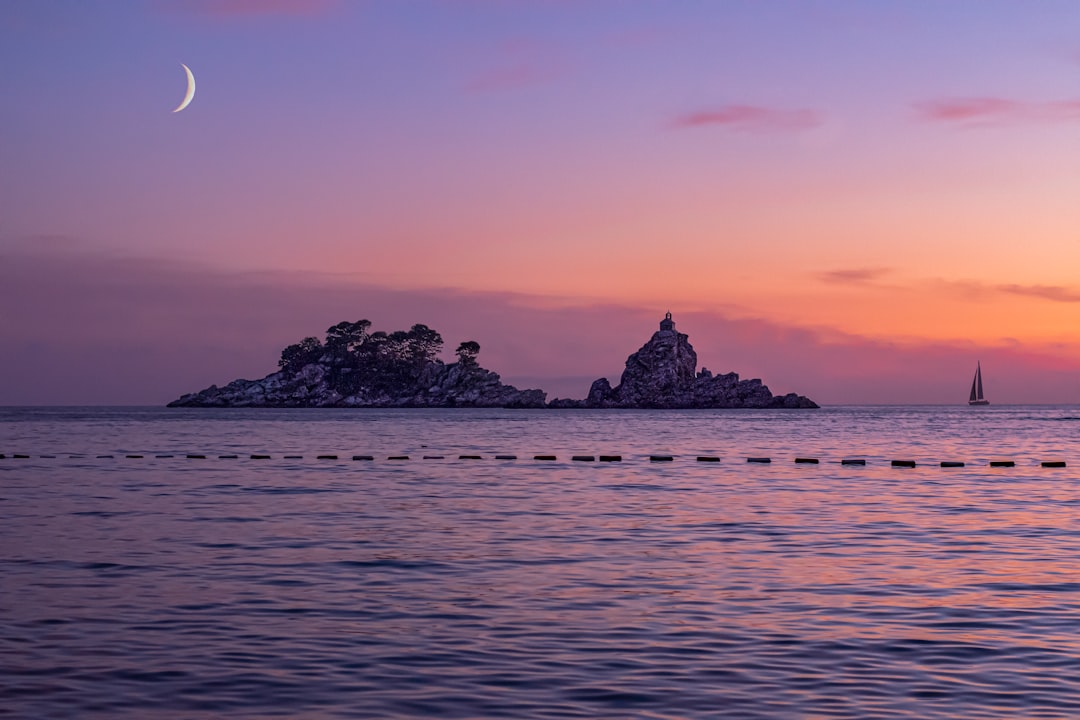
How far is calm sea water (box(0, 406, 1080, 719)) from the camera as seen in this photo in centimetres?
1363

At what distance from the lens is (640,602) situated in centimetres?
2008

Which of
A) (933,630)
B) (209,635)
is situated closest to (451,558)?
(209,635)

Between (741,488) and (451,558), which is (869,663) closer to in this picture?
(451,558)

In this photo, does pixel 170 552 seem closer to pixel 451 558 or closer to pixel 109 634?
pixel 451 558

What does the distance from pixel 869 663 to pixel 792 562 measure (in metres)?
10.3

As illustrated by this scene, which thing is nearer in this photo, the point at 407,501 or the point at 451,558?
the point at 451,558

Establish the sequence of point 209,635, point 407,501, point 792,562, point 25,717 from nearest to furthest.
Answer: point 25,717 → point 209,635 → point 792,562 → point 407,501

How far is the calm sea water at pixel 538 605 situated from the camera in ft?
44.7

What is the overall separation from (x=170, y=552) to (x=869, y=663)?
687 inches

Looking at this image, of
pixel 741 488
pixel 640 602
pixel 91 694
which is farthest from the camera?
pixel 741 488

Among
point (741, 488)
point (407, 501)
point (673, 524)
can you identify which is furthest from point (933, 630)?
point (741, 488)

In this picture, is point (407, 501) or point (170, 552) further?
point (407, 501)

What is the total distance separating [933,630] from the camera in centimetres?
1759

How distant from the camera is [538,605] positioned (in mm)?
19797
